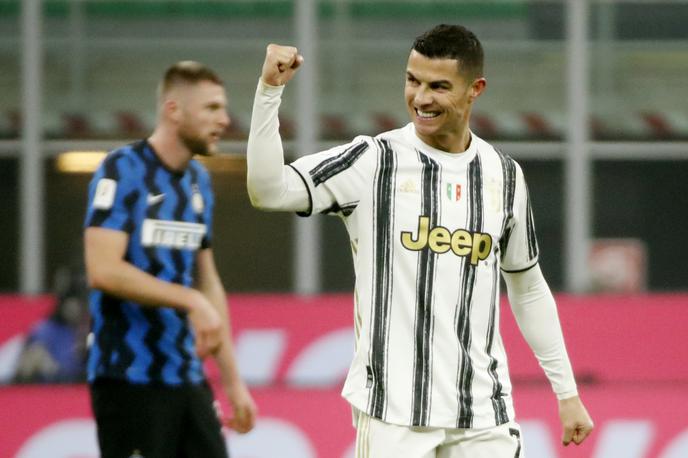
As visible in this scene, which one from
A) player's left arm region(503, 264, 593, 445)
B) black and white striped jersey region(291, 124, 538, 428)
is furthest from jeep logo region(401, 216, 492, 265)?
player's left arm region(503, 264, 593, 445)

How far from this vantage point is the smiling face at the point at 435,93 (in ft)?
11.9

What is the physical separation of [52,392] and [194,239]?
2587 mm

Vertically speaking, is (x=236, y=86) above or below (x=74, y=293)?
above

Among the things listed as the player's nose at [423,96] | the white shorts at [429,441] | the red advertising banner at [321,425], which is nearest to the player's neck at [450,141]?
the player's nose at [423,96]

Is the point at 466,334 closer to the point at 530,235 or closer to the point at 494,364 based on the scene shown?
the point at 494,364

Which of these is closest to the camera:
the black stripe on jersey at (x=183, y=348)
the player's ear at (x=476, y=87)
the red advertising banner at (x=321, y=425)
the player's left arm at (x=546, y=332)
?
the player's ear at (x=476, y=87)

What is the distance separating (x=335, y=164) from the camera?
3.62 m

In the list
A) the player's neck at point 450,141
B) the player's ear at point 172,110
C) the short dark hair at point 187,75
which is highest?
the short dark hair at point 187,75

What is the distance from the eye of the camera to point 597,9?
11023 mm

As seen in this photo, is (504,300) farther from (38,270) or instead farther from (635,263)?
(38,270)

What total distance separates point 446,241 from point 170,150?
1.08m

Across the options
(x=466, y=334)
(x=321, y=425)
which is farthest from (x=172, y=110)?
(x=321, y=425)

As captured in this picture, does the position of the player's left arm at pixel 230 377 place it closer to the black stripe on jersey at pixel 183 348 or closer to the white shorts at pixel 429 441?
the black stripe on jersey at pixel 183 348

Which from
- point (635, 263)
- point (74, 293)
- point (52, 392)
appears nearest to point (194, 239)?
point (52, 392)
